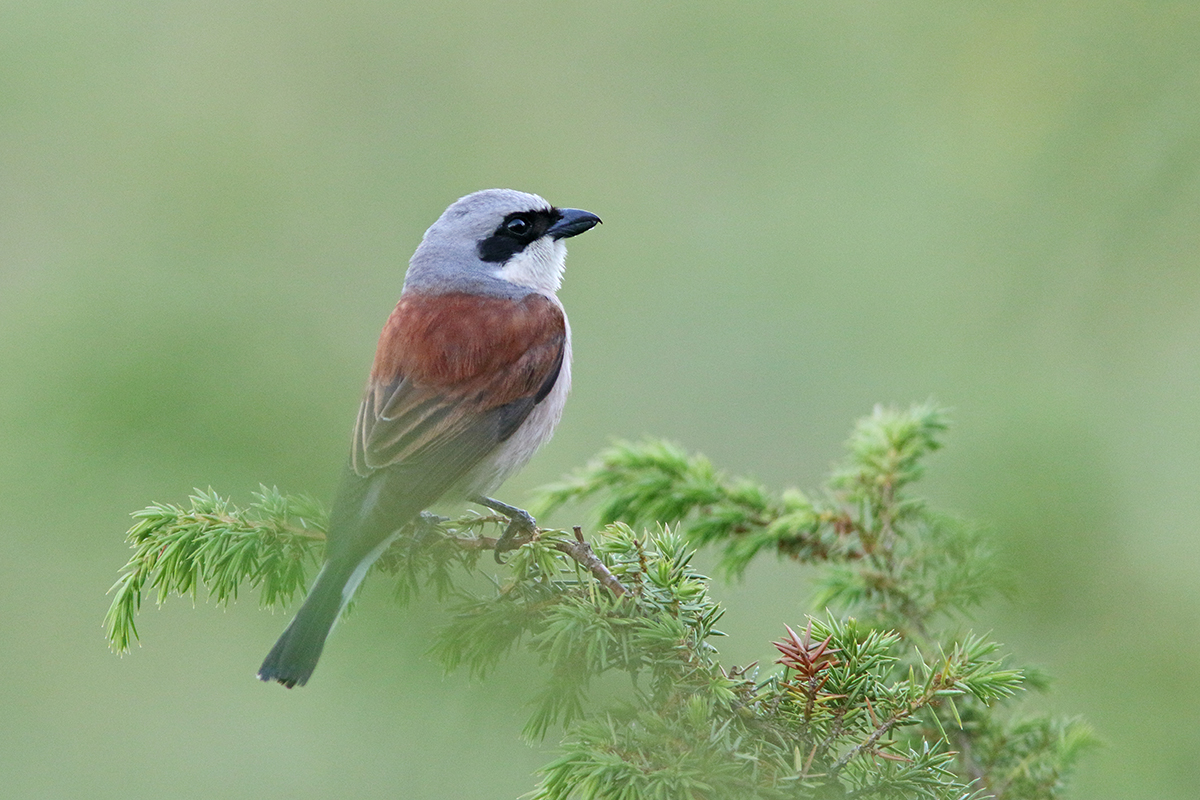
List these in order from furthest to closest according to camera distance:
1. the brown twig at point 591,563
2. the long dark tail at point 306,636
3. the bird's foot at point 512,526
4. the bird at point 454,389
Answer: the bird's foot at point 512,526
the bird at point 454,389
the long dark tail at point 306,636
the brown twig at point 591,563

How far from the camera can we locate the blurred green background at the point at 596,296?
3578 mm

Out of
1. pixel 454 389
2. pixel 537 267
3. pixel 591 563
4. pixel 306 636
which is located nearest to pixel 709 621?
pixel 591 563

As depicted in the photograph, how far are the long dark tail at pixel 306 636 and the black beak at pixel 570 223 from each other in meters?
2.23

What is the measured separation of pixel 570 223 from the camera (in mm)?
4531

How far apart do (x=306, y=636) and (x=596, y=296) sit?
5.53 meters

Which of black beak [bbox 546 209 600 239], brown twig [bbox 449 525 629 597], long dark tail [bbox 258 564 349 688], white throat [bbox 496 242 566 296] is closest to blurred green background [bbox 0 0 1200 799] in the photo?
long dark tail [bbox 258 564 349 688]

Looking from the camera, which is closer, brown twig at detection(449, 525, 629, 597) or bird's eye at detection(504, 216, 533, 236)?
brown twig at detection(449, 525, 629, 597)

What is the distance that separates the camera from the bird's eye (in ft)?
14.4

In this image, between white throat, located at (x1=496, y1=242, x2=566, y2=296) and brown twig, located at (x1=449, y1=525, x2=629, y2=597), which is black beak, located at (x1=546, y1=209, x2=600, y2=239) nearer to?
white throat, located at (x1=496, y1=242, x2=566, y2=296)

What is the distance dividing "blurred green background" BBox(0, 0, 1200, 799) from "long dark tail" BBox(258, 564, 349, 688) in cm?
27

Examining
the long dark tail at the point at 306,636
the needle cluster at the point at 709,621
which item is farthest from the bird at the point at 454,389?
the needle cluster at the point at 709,621

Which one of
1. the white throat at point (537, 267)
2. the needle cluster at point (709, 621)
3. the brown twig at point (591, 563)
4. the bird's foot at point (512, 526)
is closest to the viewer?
the needle cluster at point (709, 621)

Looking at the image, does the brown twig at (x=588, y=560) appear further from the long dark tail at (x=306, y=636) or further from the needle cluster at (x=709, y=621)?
the long dark tail at (x=306, y=636)

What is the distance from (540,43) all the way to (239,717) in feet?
19.8
